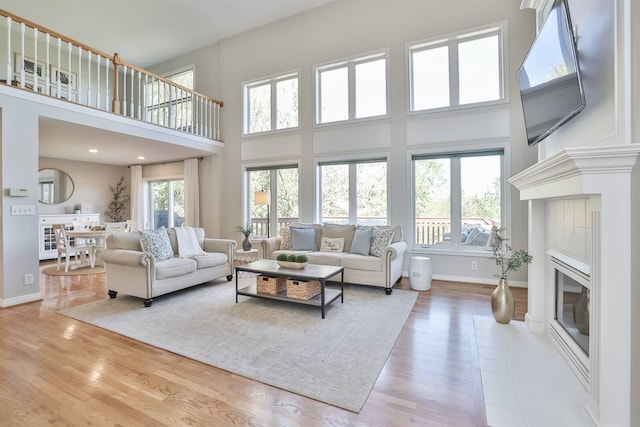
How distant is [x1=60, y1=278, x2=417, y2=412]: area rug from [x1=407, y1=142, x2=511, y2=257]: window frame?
3.79 ft

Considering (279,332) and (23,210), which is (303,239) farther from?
(23,210)

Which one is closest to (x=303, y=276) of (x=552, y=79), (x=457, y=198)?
(x=552, y=79)

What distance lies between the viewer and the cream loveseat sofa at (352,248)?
13.1ft

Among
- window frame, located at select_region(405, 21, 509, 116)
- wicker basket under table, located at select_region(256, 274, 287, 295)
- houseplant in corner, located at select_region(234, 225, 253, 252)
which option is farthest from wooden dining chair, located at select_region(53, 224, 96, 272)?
window frame, located at select_region(405, 21, 509, 116)

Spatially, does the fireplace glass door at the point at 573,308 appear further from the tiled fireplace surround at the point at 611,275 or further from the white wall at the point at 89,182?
the white wall at the point at 89,182

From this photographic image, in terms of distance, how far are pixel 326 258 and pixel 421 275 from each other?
4.40ft

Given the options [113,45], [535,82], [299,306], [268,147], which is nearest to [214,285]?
[299,306]

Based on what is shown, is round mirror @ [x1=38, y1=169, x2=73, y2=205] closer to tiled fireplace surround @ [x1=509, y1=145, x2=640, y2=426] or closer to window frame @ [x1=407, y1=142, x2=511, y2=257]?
window frame @ [x1=407, y1=142, x2=511, y2=257]

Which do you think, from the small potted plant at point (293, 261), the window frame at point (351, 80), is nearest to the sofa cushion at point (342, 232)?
the small potted plant at point (293, 261)

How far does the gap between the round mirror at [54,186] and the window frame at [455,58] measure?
781 centimetres

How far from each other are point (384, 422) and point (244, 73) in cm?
661

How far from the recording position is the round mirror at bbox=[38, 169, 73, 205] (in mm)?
6684

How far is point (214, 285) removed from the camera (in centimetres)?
440

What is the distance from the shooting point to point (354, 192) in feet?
17.6
